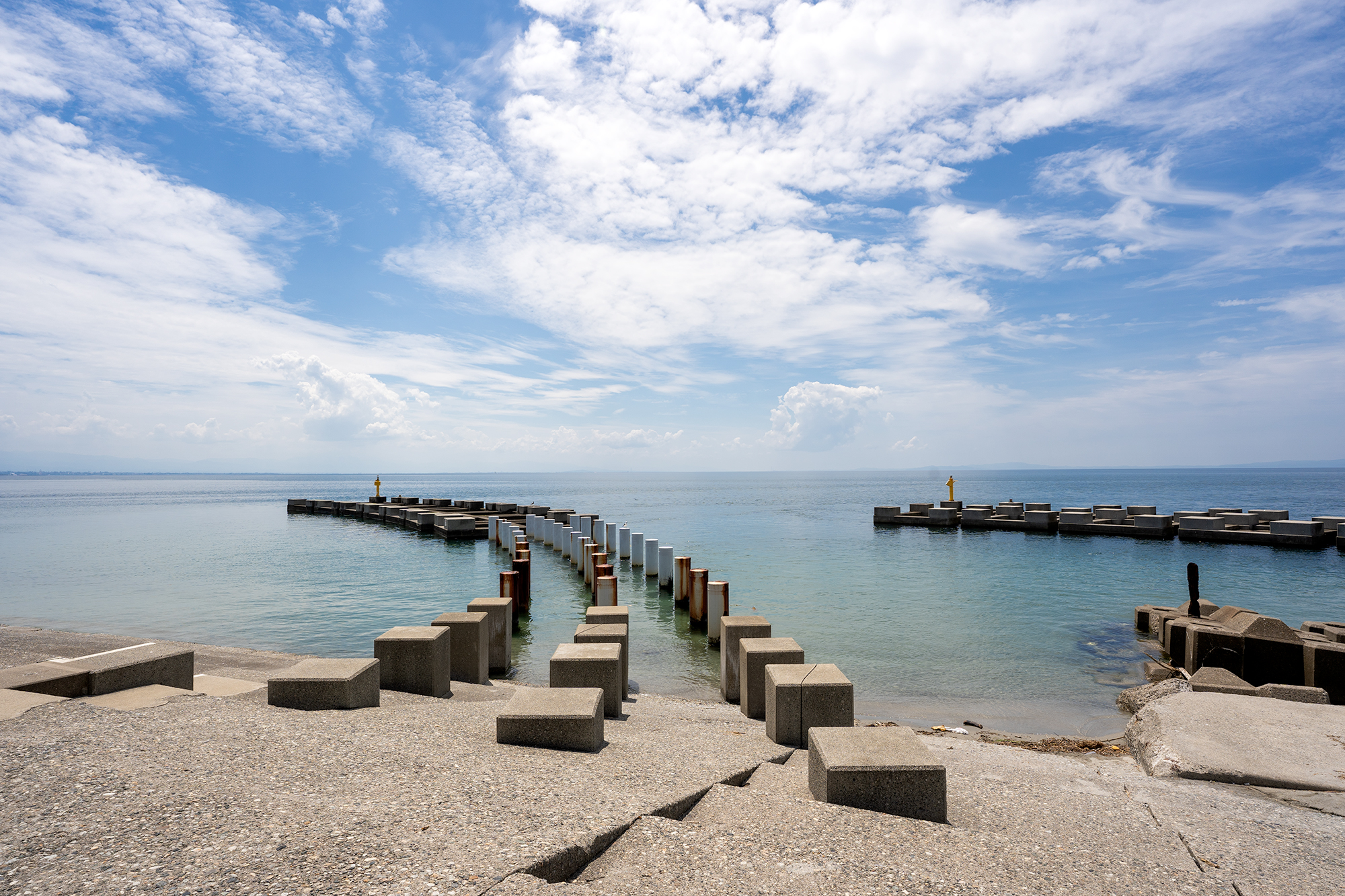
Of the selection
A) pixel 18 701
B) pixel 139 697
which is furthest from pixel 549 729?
pixel 18 701

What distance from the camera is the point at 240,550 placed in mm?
32719

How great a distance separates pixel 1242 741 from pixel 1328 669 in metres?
5.55

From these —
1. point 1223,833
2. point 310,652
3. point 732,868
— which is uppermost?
point 732,868

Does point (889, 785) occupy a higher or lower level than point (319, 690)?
lower

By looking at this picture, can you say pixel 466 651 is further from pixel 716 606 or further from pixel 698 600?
pixel 698 600

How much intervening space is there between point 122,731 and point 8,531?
52.6 meters

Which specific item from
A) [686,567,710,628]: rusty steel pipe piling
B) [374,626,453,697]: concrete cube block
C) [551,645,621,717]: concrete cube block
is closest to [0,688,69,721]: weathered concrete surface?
[374,626,453,697]: concrete cube block

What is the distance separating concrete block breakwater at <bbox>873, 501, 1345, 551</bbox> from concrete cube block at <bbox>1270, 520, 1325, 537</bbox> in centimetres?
3

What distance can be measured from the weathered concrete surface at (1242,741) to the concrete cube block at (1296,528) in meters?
34.2

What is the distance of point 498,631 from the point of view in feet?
39.2

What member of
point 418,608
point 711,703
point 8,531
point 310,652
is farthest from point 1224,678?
point 8,531

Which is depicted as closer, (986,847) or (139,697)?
(986,847)

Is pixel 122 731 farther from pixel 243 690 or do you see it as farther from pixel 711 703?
pixel 711 703

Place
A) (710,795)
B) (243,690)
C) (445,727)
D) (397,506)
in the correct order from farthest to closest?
(397,506), (243,690), (445,727), (710,795)
